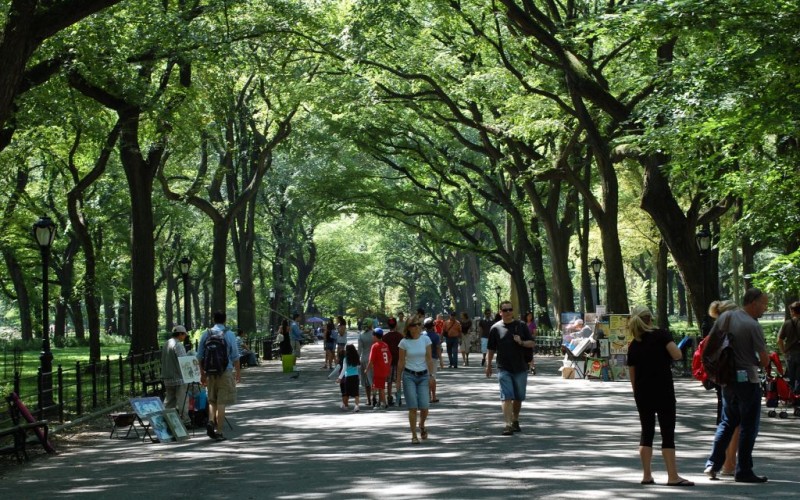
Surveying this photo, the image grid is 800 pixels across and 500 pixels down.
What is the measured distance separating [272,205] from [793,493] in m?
→ 55.2

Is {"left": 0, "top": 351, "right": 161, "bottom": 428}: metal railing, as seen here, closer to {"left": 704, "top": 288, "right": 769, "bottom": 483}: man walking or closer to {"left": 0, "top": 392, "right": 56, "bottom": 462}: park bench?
{"left": 0, "top": 392, "right": 56, "bottom": 462}: park bench

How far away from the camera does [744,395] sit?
9758mm

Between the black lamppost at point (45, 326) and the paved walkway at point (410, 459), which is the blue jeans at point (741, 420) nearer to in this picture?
the paved walkway at point (410, 459)

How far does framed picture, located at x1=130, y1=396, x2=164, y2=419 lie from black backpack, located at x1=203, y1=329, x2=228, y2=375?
1127mm

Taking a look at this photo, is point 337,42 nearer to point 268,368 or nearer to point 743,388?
point 268,368

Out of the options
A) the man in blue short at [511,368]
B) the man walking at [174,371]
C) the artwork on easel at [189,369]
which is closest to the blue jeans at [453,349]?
the man walking at [174,371]

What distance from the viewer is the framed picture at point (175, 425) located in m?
15.7

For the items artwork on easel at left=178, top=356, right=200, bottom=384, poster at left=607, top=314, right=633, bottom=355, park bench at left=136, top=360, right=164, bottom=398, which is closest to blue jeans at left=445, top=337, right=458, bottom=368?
poster at left=607, top=314, right=633, bottom=355

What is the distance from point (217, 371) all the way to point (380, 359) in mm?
3909

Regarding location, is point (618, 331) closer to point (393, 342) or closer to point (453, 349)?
point (453, 349)

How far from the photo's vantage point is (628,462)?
11328 millimetres

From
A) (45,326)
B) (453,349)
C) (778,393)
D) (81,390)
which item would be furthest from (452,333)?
(778,393)

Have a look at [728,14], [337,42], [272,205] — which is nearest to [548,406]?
[728,14]

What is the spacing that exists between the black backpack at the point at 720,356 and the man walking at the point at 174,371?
9003 mm
